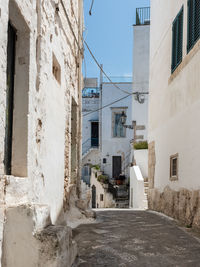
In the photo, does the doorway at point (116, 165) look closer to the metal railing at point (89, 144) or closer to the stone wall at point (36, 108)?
the metal railing at point (89, 144)

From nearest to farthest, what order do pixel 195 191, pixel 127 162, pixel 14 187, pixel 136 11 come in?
pixel 14 187 < pixel 195 191 < pixel 136 11 < pixel 127 162

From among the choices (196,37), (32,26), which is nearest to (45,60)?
(32,26)

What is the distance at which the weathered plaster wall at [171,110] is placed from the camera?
5.99 meters

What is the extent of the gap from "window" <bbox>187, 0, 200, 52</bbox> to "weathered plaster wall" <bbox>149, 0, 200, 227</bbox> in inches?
9.3

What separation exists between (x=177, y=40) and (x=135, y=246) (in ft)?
17.0

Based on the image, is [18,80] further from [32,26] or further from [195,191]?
[195,191]

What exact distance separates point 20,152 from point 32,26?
4.78 ft

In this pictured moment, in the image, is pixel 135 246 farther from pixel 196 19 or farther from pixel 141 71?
pixel 141 71

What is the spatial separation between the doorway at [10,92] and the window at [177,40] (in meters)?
4.70

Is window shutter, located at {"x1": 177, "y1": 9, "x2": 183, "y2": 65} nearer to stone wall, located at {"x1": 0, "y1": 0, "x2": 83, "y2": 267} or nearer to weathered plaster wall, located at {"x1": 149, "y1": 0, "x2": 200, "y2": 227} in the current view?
weathered plaster wall, located at {"x1": 149, "y1": 0, "x2": 200, "y2": 227}

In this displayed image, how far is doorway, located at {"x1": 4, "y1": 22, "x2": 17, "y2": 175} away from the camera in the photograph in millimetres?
3195

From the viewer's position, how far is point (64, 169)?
6.00 metres

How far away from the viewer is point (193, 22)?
20.4ft

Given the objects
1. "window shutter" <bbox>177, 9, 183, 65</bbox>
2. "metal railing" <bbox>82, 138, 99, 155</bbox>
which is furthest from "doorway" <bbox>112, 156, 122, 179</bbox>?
"window shutter" <bbox>177, 9, 183, 65</bbox>
